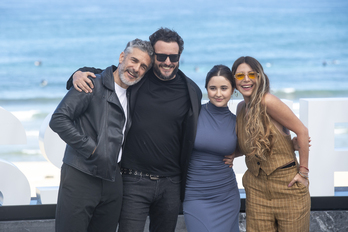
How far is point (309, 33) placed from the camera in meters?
24.2

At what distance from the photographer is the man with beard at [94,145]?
2.29 metres

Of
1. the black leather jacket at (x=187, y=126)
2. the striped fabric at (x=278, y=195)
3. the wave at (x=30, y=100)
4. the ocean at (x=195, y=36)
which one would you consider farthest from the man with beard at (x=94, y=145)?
the ocean at (x=195, y=36)

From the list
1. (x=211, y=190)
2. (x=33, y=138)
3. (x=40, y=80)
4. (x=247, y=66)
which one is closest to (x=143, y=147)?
(x=211, y=190)

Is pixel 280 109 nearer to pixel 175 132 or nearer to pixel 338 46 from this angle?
pixel 175 132

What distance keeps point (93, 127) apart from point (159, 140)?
1.62 ft

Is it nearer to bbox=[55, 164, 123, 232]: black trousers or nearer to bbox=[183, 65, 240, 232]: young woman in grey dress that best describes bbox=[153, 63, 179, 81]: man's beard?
bbox=[183, 65, 240, 232]: young woman in grey dress

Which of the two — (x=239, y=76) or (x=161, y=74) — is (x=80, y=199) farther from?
(x=239, y=76)

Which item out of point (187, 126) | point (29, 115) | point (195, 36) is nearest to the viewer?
point (187, 126)

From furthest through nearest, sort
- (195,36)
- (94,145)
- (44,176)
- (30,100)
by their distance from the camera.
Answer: (195,36)
(30,100)
(44,176)
(94,145)

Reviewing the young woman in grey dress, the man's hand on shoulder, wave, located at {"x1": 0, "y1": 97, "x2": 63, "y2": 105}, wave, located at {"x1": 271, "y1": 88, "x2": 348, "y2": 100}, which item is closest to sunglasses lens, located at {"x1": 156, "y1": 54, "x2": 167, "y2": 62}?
the young woman in grey dress

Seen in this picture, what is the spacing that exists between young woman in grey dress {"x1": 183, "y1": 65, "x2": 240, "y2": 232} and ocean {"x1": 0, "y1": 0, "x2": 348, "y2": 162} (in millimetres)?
15538

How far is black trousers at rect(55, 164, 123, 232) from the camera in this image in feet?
7.68

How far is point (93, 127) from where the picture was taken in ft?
7.80

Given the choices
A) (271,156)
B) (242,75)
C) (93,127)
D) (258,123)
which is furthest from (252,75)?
(93,127)
